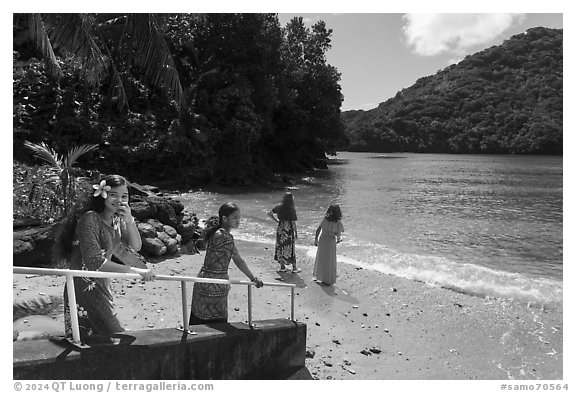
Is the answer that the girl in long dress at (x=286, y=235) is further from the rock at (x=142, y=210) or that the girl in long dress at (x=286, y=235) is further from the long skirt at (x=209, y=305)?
the long skirt at (x=209, y=305)

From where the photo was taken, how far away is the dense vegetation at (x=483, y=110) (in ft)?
244

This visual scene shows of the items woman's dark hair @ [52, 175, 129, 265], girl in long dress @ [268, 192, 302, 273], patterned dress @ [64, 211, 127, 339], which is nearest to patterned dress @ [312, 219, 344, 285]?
girl in long dress @ [268, 192, 302, 273]

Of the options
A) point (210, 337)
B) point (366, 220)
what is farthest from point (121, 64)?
point (210, 337)

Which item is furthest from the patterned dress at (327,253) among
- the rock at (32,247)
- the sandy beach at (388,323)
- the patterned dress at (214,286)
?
the rock at (32,247)

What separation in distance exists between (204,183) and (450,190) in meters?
18.0

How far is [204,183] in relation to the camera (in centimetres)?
2845

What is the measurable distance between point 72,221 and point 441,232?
48.6 feet

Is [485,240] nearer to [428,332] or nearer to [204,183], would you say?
[428,332]

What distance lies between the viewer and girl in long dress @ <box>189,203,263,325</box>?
4.56 meters

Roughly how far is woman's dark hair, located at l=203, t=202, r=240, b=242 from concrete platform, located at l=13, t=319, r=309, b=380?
0.95m

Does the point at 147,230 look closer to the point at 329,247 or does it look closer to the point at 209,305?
the point at 329,247

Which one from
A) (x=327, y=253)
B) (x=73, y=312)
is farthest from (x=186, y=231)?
(x=73, y=312)

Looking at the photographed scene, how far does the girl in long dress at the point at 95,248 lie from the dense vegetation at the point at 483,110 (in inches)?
2576

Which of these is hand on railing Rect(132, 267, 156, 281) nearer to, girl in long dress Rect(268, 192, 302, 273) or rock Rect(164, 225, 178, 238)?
girl in long dress Rect(268, 192, 302, 273)
